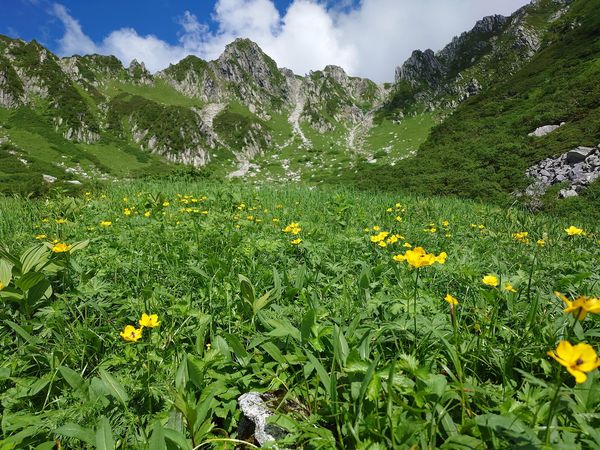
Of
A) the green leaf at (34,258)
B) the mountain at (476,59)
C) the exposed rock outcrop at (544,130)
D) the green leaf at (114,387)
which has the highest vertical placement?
the mountain at (476,59)

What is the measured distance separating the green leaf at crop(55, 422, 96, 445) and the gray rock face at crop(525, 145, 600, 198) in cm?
1484

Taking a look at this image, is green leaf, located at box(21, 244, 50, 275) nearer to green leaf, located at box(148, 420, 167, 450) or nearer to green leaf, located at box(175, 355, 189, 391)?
green leaf, located at box(175, 355, 189, 391)

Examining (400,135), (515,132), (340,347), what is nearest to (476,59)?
(400,135)

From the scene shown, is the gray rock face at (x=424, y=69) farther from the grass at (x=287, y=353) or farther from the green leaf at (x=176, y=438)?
the green leaf at (x=176, y=438)

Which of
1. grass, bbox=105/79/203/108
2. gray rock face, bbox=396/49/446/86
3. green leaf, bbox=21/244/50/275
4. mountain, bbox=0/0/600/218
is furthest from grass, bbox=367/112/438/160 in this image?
green leaf, bbox=21/244/50/275

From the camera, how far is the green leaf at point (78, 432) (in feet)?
4.70

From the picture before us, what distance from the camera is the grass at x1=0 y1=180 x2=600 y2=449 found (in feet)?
4.64

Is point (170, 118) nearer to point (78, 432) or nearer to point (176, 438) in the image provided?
point (78, 432)

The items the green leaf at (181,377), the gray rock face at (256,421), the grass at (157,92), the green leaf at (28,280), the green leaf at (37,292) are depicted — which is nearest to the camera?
the gray rock face at (256,421)

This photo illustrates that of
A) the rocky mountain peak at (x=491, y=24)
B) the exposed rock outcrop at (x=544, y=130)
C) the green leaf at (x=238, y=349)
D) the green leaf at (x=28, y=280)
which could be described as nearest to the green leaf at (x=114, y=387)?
the green leaf at (x=238, y=349)

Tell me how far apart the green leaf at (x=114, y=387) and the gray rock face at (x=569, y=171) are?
14.7m

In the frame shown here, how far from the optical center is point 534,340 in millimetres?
1882

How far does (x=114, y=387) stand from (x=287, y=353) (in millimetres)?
971

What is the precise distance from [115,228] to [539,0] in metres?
113
